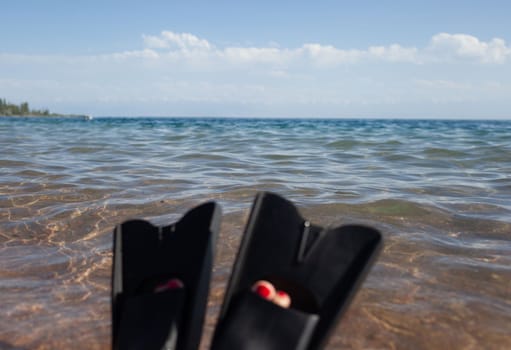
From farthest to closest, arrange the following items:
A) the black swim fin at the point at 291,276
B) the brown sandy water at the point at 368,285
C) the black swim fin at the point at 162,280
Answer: the brown sandy water at the point at 368,285, the black swim fin at the point at 162,280, the black swim fin at the point at 291,276

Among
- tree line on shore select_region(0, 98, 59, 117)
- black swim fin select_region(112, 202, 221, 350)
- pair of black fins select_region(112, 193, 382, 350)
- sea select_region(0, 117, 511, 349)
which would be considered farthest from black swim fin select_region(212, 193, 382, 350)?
tree line on shore select_region(0, 98, 59, 117)

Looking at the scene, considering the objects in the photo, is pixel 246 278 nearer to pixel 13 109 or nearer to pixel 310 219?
pixel 310 219

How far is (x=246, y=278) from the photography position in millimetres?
1467

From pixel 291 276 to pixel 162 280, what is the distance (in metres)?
0.44

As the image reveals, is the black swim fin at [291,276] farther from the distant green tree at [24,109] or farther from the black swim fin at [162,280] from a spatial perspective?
the distant green tree at [24,109]

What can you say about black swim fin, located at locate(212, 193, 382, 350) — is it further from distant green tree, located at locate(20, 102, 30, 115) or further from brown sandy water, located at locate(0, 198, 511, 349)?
distant green tree, located at locate(20, 102, 30, 115)

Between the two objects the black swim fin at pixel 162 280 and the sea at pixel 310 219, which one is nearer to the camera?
the black swim fin at pixel 162 280

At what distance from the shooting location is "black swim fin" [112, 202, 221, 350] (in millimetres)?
1388

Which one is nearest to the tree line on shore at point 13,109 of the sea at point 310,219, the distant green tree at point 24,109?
the distant green tree at point 24,109

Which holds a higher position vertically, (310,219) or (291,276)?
(291,276)

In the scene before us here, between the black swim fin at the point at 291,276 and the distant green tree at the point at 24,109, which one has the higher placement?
the distant green tree at the point at 24,109

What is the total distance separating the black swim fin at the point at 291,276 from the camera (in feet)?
4.19

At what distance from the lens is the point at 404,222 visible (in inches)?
155

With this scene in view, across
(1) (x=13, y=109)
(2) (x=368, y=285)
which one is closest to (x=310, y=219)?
(2) (x=368, y=285)
